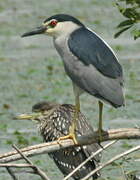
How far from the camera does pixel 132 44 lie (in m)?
12.9

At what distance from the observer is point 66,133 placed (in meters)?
7.61

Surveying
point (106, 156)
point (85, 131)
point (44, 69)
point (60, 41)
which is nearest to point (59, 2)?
point (44, 69)

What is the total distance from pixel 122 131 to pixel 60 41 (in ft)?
3.27

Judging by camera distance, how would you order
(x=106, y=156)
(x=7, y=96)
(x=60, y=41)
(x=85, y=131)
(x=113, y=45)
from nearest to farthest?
(x=60, y=41) < (x=85, y=131) < (x=106, y=156) < (x=7, y=96) < (x=113, y=45)

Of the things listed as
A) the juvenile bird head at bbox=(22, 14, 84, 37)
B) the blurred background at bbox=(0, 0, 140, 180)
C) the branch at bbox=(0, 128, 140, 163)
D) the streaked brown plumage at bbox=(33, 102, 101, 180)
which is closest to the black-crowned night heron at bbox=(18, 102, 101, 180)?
the streaked brown plumage at bbox=(33, 102, 101, 180)

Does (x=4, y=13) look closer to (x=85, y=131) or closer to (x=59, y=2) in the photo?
(x=59, y=2)

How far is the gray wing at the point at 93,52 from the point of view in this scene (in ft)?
20.0

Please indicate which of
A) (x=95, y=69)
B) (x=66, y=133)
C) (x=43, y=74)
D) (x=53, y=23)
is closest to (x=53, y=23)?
(x=53, y=23)

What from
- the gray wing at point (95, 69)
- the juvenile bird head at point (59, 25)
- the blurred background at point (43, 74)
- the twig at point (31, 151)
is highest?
the juvenile bird head at point (59, 25)

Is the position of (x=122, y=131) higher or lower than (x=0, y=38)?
higher

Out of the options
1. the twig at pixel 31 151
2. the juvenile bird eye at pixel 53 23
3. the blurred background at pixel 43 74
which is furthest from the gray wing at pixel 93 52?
the blurred background at pixel 43 74

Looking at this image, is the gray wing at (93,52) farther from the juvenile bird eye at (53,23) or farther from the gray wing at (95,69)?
the juvenile bird eye at (53,23)

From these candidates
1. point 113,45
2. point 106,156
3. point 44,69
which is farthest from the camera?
point 113,45

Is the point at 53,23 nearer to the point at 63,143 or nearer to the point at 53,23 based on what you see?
the point at 53,23
